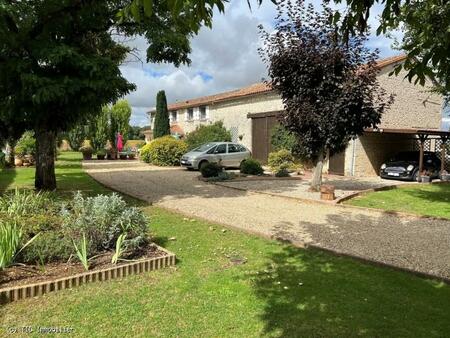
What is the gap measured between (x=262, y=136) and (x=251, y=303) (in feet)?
69.0

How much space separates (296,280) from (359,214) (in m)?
5.09

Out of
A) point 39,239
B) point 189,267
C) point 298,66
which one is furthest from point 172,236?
point 298,66

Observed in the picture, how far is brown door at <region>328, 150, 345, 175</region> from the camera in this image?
1966cm

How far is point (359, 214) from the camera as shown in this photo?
31.2 ft

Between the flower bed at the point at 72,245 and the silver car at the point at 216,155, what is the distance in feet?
47.7

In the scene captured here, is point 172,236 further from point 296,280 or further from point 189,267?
point 296,280

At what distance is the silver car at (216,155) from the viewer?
817 inches

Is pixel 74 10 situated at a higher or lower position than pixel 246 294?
higher

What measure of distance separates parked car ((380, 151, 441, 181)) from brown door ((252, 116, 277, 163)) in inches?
294

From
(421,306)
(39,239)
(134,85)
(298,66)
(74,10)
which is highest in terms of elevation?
(74,10)

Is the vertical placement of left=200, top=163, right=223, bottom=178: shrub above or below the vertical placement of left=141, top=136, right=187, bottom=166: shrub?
below

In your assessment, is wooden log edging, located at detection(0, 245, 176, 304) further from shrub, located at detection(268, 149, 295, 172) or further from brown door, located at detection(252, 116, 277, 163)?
brown door, located at detection(252, 116, 277, 163)

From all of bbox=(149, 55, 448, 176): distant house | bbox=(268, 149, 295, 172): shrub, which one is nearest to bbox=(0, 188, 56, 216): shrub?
bbox=(149, 55, 448, 176): distant house

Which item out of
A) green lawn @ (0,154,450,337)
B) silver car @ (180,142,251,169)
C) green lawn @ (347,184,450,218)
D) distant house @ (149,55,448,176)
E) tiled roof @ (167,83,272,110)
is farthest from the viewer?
tiled roof @ (167,83,272,110)
